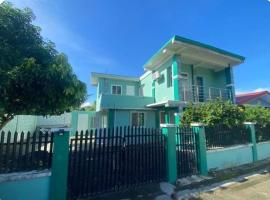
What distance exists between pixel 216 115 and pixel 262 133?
163 inches

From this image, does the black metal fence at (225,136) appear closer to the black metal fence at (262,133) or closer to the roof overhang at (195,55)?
the black metal fence at (262,133)

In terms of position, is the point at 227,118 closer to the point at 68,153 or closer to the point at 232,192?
the point at 232,192

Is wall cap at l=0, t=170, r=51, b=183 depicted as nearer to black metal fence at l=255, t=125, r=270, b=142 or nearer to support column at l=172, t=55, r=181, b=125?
support column at l=172, t=55, r=181, b=125

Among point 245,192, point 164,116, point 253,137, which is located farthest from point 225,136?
point 164,116

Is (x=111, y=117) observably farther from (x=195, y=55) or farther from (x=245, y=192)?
(x=245, y=192)

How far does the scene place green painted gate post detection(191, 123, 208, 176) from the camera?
7574 mm

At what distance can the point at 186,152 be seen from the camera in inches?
293

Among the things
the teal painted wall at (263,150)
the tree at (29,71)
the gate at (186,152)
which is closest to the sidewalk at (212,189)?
the gate at (186,152)

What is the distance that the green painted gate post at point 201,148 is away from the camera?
7574mm

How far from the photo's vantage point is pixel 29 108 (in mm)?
6074

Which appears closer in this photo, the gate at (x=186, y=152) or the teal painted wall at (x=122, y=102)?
the gate at (x=186, y=152)

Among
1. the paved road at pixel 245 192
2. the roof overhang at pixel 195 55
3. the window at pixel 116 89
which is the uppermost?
the roof overhang at pixel 195 55

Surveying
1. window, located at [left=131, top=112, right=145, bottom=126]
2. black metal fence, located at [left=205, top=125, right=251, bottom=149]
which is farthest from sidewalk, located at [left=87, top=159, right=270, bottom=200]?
window, located at [left=131, top=112, right=145, bottom=126]

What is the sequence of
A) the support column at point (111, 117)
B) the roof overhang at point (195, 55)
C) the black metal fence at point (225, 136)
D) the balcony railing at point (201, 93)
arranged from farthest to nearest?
the support column at point (111, 117)
the balcony railing at point (201, 93)
the roof overhang at point (195, 55)
the black metal fence at point (225, 136)
